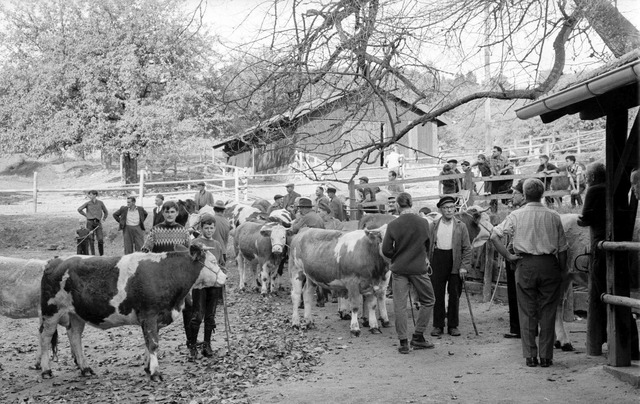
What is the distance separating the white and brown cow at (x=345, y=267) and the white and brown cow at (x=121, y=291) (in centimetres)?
277

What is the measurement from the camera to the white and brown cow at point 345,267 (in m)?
12.2

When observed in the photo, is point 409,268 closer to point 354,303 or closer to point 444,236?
point 444,236

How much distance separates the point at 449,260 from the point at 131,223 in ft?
39.9

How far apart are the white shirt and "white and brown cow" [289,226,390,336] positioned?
3.23ft

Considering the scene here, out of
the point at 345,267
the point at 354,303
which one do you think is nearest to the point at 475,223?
the point at 345,267

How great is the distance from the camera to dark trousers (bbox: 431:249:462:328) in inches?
456

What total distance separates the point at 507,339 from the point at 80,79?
1428 inches

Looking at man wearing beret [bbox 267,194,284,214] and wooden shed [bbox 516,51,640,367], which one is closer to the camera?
wooden shed [bbox 516,51,640,367]

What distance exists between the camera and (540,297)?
8.67 m

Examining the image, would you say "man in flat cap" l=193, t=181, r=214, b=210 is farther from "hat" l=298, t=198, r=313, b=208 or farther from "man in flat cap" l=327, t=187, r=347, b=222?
"hat" l=298, t=198, r=313, b=208

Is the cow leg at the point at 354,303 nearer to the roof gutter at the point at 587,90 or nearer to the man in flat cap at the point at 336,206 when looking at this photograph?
the roof gutter at the point at 587,90

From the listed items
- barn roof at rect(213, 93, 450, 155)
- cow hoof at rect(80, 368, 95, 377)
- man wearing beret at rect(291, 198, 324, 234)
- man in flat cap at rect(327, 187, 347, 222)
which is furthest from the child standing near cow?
man in flat cap at rect(327, 187, 347, 222)

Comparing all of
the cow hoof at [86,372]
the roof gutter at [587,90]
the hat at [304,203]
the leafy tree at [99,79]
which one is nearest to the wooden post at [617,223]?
the roof gutter at [587,90]

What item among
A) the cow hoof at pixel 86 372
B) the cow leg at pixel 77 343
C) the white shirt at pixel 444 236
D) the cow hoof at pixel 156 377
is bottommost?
the cow hoof at pixel 86 372
